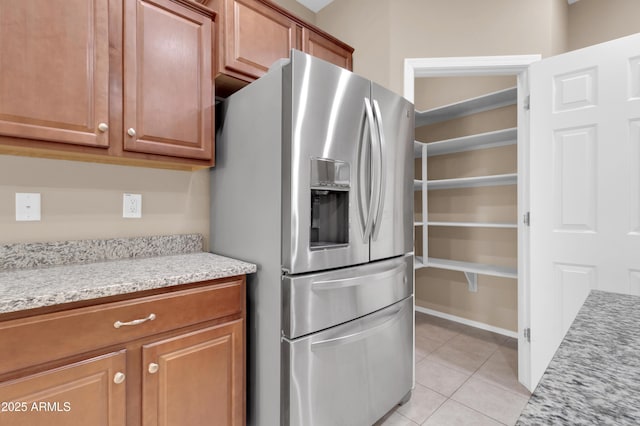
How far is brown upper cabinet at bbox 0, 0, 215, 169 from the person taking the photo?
3.73ft

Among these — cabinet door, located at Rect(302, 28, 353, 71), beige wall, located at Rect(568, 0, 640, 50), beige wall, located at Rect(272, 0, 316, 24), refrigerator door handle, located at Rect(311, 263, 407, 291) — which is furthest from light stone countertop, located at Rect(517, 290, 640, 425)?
beige wall, located at Rect(568, 0, 640, 50)

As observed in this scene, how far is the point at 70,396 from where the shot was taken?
1.01m

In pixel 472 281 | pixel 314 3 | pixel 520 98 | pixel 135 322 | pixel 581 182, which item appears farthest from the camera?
pixel 472 281

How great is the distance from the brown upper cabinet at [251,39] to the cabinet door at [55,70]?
539mm

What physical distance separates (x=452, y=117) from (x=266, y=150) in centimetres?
254

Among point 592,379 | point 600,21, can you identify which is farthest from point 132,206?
point 600,21

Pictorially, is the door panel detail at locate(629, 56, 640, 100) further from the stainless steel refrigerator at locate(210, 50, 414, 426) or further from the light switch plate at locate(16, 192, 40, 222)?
the light switch plate at locate(16, 192, 40, 222)

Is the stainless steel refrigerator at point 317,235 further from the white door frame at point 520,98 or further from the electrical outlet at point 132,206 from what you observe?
the white door frame at point 520,98

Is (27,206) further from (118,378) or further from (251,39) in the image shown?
(251,39)

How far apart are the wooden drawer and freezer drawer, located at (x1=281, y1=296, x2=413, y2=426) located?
366mm

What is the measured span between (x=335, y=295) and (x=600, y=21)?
3207mm

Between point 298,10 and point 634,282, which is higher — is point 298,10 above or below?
above

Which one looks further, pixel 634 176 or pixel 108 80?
pixel 634 176

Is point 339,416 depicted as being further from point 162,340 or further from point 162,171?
→ point 162,171
